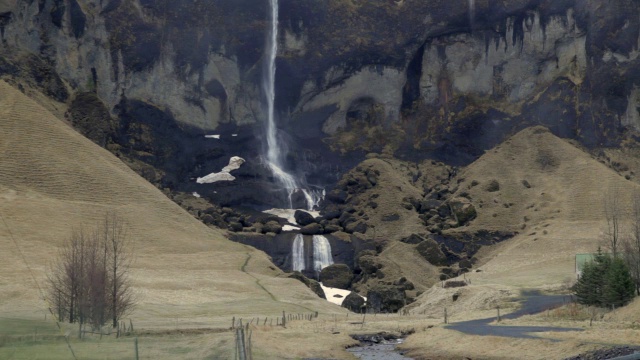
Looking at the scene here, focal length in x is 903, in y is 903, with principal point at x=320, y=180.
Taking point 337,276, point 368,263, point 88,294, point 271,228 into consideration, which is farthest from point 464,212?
point 88,294

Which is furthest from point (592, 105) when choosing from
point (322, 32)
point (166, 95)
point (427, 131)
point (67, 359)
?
point (67, 359)

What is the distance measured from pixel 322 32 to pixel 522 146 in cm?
4403

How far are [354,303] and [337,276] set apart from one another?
57.6ft

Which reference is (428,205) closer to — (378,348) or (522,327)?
(378,348)

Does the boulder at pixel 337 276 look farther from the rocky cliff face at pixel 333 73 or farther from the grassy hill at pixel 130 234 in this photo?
the rocky cliff face at pixel 333 73

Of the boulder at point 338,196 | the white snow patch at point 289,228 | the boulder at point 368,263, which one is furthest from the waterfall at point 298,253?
the boulder at point 338,196

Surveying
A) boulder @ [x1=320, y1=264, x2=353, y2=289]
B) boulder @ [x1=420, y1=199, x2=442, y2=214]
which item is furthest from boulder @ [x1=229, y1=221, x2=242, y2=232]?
boulder @ [x1=420, y1=199, x2=442, y2=214]

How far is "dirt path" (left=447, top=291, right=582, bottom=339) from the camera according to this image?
2041 inches

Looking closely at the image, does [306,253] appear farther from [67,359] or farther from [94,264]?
[67,359]

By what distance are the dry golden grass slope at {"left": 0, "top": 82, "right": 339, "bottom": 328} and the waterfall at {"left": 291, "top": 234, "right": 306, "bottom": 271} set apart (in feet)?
36.6

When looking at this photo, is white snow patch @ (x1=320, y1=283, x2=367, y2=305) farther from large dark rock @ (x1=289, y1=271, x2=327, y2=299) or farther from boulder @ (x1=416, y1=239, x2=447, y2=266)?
boulder @ (x1=416, y1=239, x2=447, y2=266)

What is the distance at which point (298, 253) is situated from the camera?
5325 inches

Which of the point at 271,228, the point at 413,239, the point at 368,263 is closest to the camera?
the point at 368,263

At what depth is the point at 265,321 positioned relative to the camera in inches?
2559
